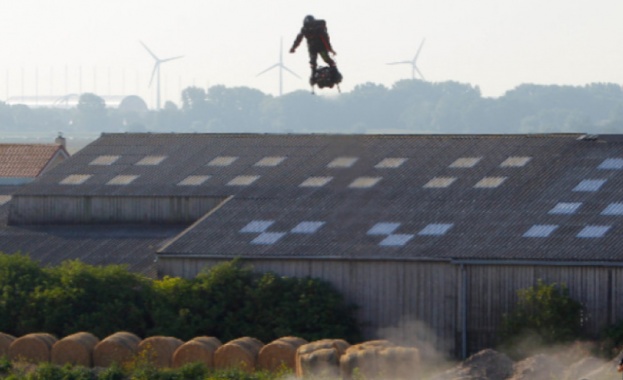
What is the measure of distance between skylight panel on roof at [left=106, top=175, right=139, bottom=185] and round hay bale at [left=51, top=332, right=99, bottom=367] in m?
18.5

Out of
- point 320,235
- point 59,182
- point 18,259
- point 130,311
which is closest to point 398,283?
point 320,235

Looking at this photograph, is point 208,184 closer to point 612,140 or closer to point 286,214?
point 286,214

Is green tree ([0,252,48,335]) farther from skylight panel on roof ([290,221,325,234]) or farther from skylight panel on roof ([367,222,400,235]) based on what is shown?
skylight panel on roof ([367,222,400,235])

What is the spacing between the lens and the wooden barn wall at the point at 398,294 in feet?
165

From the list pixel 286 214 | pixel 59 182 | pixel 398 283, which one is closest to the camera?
pixel 398 283

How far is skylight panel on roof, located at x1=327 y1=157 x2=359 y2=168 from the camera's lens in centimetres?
6178

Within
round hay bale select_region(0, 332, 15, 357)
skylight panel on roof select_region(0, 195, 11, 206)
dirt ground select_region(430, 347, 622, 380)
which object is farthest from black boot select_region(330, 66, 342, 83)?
skylight panel on roof select_region(0, 195, 11, 206)

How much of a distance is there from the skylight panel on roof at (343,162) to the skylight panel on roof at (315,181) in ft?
5.46

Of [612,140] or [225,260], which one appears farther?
[612,140]

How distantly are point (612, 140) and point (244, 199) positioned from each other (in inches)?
546

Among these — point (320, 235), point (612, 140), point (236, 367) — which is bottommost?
point (236, 367)

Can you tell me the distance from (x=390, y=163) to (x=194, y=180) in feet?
26.8

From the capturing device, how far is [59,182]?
6556cm

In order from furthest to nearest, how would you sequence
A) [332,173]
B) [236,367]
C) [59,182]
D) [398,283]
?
1. [59,182]
2. [332,173]
3. [398,283]
4. [236,367]
